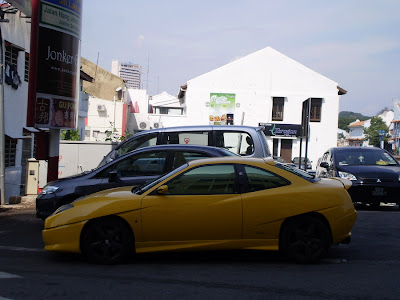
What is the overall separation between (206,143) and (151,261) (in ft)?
13.3

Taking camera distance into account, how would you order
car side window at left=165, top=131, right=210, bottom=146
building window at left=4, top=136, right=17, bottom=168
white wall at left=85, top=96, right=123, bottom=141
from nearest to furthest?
car side window at left=165, top=131, right=210, bottom=146
building window at left=4, top=136, right=17, bottom=168
white wall at left=85, top=96, right=123, bottom=141

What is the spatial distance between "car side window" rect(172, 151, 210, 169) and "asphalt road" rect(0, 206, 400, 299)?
190 centimetres

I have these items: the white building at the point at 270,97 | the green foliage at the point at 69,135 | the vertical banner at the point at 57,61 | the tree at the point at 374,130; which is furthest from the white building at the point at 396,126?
the vertical banner at the point at 57,61

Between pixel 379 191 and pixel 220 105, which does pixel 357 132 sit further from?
pixel 379 191

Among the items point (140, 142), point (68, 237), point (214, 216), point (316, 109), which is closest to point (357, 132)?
point (316, 109)

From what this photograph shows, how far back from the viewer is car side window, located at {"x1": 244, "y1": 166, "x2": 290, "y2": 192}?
655 cm

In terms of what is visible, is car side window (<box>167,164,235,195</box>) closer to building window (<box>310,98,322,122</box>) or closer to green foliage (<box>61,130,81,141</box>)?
green foliage (<box>61,130,81,141</box>)

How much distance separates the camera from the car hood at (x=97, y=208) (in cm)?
643

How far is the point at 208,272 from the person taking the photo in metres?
6.12

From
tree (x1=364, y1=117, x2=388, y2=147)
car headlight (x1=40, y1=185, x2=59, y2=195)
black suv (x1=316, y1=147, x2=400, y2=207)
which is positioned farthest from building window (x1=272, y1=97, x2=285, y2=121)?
tree (x1=364, y1=117, x2=388, y2=147)

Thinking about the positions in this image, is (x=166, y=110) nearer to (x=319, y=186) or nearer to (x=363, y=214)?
(x=363, y=214)

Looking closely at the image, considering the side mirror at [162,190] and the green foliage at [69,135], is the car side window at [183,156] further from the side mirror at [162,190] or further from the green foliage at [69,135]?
the green foliage at [69,135]

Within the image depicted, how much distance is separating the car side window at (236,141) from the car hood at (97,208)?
4.01 m

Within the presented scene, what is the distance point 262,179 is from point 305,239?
96cm
